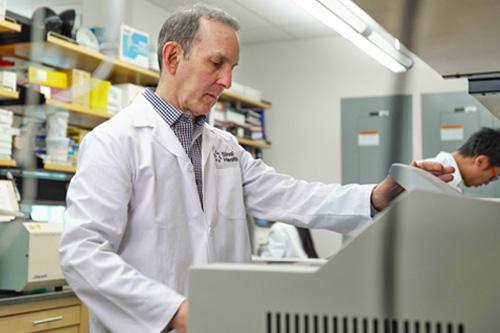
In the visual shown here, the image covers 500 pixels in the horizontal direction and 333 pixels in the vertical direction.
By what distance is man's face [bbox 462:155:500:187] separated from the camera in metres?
2.87

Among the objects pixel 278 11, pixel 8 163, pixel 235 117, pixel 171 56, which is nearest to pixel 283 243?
pixel 235 117

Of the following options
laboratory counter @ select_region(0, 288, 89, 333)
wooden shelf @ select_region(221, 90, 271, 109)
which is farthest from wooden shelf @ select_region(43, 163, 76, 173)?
wooden shelf @ select_region(221, 90, 271, 109)

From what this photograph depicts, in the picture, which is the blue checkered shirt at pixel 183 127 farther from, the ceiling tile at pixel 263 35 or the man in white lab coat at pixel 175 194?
the ceiling tile at pixel 263 35

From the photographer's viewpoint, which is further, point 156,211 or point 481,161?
point 481,161

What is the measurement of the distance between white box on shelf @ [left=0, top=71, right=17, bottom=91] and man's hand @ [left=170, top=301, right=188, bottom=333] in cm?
213

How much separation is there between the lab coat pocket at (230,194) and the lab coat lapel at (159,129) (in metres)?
0.12

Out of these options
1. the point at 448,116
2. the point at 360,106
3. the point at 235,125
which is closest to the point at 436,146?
the point at 448,116

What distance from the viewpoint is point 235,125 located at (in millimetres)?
4773

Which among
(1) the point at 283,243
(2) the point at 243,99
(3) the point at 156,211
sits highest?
(2) the point at 243,99

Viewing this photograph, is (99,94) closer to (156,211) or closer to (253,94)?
(253,94)

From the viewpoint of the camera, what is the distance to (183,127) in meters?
1.26

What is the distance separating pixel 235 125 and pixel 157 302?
157 inches

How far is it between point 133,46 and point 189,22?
2.48m

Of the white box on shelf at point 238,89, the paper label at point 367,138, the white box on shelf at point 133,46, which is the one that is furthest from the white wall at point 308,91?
the white box on shelf at point 133,46
